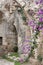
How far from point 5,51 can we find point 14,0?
2.80 m

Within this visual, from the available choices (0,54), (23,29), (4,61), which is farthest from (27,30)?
(0,54)

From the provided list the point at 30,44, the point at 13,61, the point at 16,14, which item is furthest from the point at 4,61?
the point at 30,44

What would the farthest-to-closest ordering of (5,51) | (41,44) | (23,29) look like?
1. (5,51)
2. (23,29)
3. (41,44)

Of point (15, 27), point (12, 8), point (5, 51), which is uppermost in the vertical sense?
point (12, 8)

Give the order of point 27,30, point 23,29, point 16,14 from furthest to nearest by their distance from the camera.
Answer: point 16,14 < point 23,29 < point 27,30

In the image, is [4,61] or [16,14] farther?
[16,14]

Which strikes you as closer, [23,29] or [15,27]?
[23,29]

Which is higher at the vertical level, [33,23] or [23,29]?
[33,23]

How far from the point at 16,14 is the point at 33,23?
6768 mm

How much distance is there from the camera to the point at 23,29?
40.9 feet

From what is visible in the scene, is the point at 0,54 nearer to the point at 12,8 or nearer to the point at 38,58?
the point at 12,8

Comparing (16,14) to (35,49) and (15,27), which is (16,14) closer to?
(15,27)

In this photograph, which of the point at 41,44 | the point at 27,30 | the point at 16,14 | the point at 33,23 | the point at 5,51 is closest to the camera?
the point at 33,23

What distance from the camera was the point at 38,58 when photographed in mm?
7973
